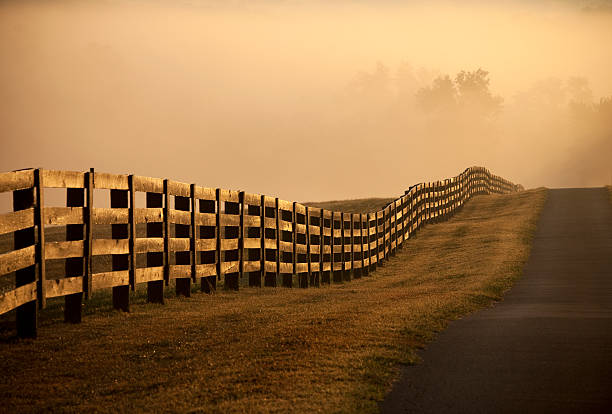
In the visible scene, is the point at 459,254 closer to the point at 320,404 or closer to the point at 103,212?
the point at 103,212

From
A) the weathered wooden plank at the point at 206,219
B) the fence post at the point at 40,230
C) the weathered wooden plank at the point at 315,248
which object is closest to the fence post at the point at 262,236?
the weathered wooden plank at the point at 206,219

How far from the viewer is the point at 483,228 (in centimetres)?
3356

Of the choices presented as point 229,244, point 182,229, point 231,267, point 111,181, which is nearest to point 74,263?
point 111,181

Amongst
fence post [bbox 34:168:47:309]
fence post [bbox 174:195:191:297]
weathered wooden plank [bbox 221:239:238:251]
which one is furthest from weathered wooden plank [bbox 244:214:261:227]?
fence post [bbox 34:168:47:309]

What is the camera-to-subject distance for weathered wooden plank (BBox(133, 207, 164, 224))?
40.7ft

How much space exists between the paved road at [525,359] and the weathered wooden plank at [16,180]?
5.13 m

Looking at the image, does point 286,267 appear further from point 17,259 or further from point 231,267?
point 17,259

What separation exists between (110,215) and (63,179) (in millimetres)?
1281

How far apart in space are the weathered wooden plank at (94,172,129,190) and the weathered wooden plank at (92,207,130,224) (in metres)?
0.33

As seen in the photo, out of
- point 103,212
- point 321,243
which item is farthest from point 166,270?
point 321,243

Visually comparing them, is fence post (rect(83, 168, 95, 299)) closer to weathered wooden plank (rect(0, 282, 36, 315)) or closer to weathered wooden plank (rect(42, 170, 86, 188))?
weathered wooden plank (rect(42, 170, 86, 188))

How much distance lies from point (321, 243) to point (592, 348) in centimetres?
1244

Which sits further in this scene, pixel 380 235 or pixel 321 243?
pixel 380 235

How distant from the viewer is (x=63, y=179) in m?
10.6
